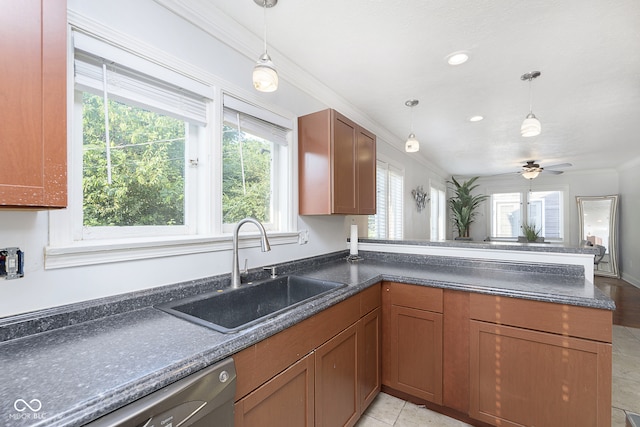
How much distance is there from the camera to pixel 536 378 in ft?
4.98

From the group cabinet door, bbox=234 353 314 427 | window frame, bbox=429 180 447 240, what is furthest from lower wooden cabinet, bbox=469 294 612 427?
window frame, bbox=429 180 447 240

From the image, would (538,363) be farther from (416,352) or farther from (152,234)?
(152,234)

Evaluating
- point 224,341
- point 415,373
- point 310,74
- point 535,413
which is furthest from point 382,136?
point 224,341

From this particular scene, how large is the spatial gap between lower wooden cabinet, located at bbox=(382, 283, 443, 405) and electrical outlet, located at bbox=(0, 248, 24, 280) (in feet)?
6.01

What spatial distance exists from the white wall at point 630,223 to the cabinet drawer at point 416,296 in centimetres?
616

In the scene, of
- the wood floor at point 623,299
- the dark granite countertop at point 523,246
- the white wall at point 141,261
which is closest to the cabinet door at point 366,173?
the dark granite countertop at point 523,246

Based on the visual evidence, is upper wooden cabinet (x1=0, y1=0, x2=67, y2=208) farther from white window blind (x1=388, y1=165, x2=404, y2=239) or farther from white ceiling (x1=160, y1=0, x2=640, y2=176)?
white window blind (x1=388, y1=165, x2=404, y2=239)

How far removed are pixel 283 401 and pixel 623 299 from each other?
5.90 m

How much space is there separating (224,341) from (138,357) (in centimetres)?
24

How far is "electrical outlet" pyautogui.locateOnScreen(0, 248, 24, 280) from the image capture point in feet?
3.05

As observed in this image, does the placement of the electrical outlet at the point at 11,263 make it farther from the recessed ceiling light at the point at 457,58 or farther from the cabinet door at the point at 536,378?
the recessed ceiling light at the point at 457,58

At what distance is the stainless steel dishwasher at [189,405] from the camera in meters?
0.66

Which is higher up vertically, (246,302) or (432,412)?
(246,302)

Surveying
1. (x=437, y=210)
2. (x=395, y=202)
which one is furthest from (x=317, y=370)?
(x=437, y=210)
